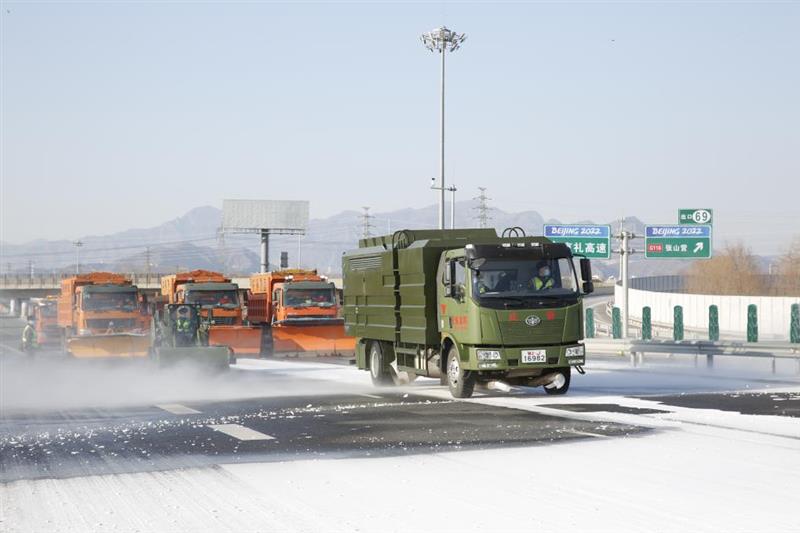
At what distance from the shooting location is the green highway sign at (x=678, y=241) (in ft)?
131

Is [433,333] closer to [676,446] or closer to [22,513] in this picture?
[676,446]

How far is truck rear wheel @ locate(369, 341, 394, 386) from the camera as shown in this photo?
76.5ft

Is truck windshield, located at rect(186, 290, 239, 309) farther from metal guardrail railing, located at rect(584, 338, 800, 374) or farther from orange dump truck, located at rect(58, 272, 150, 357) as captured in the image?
metal guardrail railing, located at rect(584, 338, 800, 374)

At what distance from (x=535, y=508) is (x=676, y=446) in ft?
13.8

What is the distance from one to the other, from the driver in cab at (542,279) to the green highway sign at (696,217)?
22.1 meters

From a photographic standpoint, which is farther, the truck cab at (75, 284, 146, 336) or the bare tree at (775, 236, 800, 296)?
the bare tree at (775, 236, 800, 296)

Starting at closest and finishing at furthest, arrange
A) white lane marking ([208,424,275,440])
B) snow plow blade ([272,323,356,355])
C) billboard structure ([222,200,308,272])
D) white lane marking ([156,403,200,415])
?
1. white lane marking ([208,424,275,440])
2. white lane marking ([156,403,200,415])
3. snow plow blade ([272,323,356,355])
4. billboard structure ([222,200,308,272])

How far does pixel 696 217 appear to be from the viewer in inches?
1576

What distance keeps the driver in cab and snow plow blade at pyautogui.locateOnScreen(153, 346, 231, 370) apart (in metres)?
9.03

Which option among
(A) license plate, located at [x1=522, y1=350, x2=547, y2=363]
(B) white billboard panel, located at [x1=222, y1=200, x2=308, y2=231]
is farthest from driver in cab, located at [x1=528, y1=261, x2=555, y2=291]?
(B) white billboard panel, located at [x1=222, y1=200, x2=308, y2=231]

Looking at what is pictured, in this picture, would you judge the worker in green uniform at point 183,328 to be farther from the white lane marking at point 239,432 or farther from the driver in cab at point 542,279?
the white lane marking at point 239,432

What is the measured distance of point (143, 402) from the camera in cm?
2080

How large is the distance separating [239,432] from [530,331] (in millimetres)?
6269

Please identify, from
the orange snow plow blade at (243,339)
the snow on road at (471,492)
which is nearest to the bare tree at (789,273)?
the orange snow plow blade at (243,339)
